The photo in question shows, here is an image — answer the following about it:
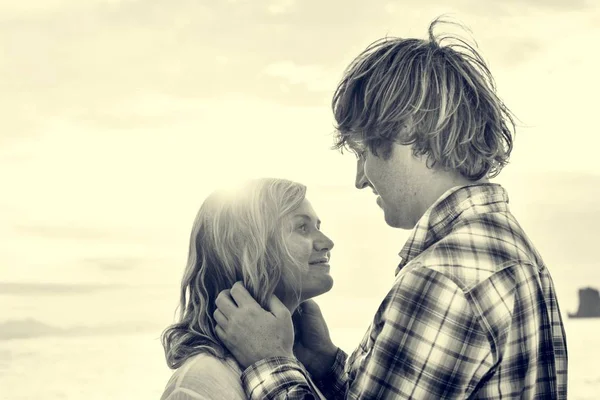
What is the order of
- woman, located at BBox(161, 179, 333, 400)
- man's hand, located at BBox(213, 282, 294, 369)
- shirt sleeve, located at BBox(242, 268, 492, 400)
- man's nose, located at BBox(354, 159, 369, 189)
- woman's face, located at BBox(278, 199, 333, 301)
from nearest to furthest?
shirt sleeve, located at BBox(242, 268, 492, 400), man's nose, located at BBox(354, 159, 369, 189), man's hand, located at BBox(213, 282, 294, 369), woman, located at BBox(161, 179, 333, 400), woman's face, located at BBox(278, 199, 333, 301)

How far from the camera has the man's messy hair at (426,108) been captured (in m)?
3.29

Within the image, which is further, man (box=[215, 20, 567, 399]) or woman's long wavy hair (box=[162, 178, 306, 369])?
woman's long wavy hair (box=[162, 178, 306, 369])

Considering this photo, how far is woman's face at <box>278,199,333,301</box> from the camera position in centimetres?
412

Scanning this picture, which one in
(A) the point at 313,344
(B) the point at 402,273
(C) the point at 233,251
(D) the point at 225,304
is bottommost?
(A) the point at 313,344

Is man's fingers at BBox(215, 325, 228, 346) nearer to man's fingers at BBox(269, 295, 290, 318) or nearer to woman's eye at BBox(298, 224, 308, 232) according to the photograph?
man's fingers at BBox(269, 295, 290, 318)

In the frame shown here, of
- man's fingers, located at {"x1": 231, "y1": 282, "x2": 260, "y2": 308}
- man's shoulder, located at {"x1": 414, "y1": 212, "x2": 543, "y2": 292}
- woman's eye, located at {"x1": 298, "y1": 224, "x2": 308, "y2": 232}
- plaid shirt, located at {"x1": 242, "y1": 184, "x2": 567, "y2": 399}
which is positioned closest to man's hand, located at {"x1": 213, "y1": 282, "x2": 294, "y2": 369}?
man's fingers, located at {"x1": 231, "y1": 282, "x2": 260, "y2": 308}

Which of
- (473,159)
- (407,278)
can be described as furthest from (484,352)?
(473,159)

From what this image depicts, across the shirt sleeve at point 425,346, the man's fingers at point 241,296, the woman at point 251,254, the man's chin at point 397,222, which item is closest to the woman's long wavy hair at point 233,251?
the woman at point 251,254

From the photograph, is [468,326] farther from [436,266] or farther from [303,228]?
[303,228]

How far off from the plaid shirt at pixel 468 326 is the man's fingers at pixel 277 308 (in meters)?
0.80

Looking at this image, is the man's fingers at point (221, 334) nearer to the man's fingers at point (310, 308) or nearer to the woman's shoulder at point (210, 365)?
the woman's shoulder at point (210, 365)

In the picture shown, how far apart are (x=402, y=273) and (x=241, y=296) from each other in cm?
115

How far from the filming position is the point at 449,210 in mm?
3064

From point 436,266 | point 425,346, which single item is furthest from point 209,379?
point 436,266
